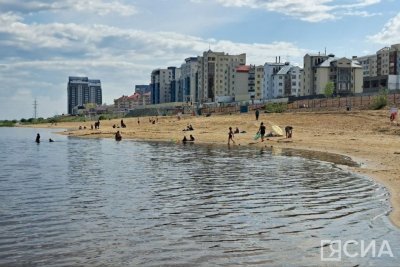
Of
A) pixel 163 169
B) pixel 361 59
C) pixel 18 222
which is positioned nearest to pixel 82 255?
pixel 18 222

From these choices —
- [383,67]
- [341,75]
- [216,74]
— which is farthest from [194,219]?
[383,67]

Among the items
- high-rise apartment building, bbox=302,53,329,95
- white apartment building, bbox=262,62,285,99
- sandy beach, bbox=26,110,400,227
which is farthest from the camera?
white apartment building, bbox=262,62,285,99

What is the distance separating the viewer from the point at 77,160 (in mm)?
36969

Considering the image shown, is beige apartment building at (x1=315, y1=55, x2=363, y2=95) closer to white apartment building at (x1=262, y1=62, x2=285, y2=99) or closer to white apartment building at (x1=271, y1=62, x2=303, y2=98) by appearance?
white apartment building at (x1=271, y1=62, x2=303, y2=98)

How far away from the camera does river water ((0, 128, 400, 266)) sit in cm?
1034

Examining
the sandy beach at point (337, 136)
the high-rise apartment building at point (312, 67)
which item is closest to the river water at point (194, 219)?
the sandy beach at point (337, 136)

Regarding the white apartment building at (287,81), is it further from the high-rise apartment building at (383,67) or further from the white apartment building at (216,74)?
the white apartment building at (216,74)

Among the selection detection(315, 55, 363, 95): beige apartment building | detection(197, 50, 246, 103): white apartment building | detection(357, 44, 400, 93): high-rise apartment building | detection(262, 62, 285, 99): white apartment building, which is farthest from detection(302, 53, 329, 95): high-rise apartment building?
detection(197, 50, 246, 103): white apartment building

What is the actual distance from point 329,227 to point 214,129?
58.0 meters

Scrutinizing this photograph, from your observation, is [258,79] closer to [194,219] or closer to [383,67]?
[383,67]
